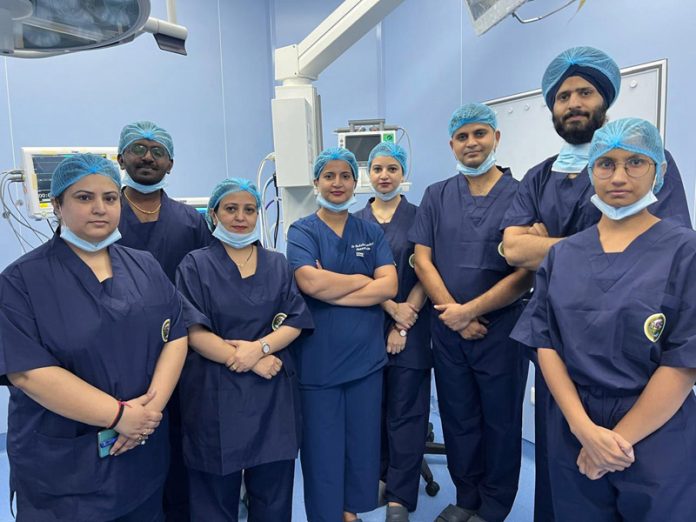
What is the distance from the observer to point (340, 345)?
166 centimetres

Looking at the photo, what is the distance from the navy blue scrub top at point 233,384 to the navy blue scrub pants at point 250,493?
8cm

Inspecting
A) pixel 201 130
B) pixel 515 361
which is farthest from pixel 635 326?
pixel 201 130

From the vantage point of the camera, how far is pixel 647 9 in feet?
6.10

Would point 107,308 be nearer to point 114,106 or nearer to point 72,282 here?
point 72,282

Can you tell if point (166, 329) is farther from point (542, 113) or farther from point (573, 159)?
point (542, 113)

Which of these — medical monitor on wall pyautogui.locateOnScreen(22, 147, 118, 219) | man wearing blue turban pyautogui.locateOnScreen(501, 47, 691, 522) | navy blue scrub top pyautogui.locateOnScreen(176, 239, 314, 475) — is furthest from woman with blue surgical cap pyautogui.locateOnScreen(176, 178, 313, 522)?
medical monitor on wall pyautogui.locateOnScreen(22, 147, 118, 219)

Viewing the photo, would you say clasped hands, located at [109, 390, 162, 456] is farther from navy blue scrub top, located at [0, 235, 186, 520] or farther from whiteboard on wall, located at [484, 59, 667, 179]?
whiteboard on wall, located at [484, 59, 667, 179]

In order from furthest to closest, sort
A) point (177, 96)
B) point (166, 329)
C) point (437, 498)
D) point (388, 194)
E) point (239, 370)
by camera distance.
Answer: point (177, 96), point (437, 498), point (388, 194), point (239, 370), point (166, 329)

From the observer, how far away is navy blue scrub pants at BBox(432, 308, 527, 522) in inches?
67.1

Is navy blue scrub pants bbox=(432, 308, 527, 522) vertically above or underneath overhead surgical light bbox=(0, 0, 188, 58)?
underneath

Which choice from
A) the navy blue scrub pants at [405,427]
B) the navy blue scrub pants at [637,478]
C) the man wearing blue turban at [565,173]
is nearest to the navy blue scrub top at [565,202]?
the man wearing blue turban at [565,173]

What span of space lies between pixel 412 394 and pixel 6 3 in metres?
1.67

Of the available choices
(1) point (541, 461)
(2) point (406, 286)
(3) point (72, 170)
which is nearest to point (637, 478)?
(1) point (541, 461)

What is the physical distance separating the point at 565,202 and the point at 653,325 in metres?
0.49
